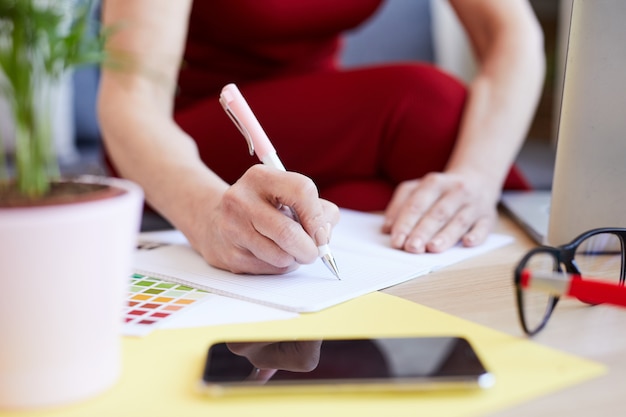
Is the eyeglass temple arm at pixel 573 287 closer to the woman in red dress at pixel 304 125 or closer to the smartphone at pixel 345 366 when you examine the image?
the smartphone at pixel 345 366

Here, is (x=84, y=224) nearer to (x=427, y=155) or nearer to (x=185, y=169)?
(x=185, y=169)

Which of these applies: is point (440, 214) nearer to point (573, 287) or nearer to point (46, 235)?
point (573, 287)

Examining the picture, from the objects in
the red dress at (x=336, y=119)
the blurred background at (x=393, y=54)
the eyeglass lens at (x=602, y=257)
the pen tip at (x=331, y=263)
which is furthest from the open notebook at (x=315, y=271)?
the blurred background at (x=393, y=54)

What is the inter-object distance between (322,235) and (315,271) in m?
0.06

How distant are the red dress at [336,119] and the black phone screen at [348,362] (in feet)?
1.96

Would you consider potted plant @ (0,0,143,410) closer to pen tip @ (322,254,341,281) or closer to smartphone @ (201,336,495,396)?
smartphone @ (201,336,495,396)

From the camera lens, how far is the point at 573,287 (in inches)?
17.1

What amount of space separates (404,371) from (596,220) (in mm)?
361

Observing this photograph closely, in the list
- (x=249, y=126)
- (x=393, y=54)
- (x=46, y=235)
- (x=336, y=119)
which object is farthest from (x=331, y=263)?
(x=393, y=54)

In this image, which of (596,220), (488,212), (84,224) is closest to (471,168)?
(488,212)

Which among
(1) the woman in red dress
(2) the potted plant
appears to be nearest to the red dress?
(1) the woman in red dress

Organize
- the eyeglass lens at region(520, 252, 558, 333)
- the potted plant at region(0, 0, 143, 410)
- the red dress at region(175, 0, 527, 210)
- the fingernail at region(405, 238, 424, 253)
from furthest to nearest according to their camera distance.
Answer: the red dress at region(175, 0, 527, 210), the fingernail at region(405, 238, 424, 253), the eyeglass lens at region(520, 252, 558, 333), the potted plant at region(0, 0, 143, 410)

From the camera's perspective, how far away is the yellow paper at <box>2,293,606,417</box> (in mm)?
360

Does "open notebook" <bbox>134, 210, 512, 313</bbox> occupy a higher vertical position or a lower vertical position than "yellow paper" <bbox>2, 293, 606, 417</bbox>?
lower
